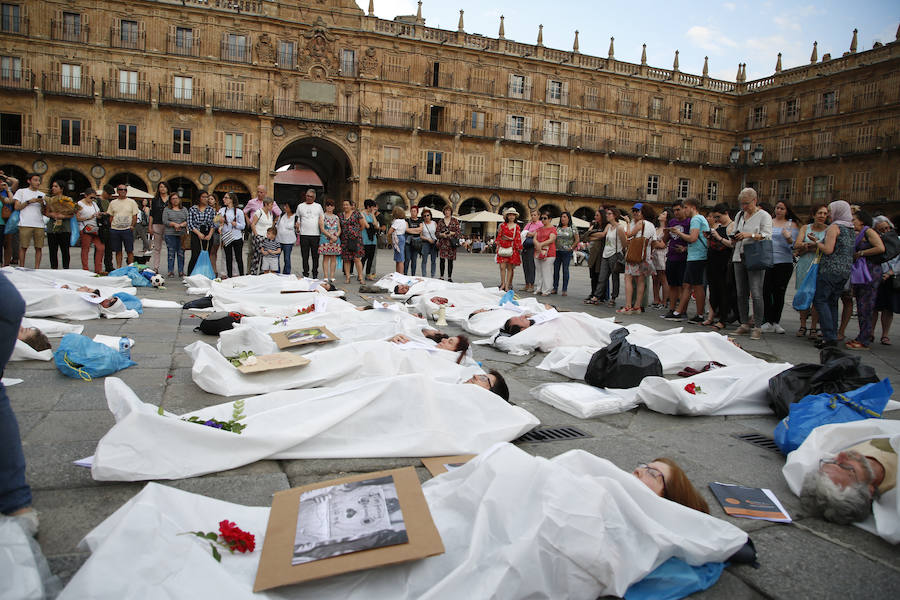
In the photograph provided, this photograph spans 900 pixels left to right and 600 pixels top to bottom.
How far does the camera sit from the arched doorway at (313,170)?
101ft

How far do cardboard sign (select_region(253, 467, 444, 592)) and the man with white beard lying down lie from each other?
3822 mm

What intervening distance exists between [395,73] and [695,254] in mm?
25444

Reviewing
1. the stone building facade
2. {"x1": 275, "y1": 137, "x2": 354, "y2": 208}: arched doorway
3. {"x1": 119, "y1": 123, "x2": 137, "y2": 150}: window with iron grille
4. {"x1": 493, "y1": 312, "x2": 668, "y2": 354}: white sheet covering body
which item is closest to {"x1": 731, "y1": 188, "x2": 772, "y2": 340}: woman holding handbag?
{"x1": 493, "y1": 312, "x2": 668, "y2": 354}: white sheet covering body

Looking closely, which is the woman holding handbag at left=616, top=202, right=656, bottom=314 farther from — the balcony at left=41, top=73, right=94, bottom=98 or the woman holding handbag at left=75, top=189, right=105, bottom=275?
the balcony at left=41, top=73, right=94, bottom=98

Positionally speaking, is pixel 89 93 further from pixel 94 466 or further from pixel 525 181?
pixel 94 466

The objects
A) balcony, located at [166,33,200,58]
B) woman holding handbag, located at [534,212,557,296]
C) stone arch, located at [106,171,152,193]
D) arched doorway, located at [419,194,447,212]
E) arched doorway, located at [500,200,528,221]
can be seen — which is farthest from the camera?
arched doorway, located at [500,200,528,221]

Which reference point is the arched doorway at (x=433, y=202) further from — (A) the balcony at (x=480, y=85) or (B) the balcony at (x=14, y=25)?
(B) the balcony at (x=14, y=25)

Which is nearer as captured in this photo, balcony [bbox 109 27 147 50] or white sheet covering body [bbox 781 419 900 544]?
white sheet covering body [bbox 781 419 900 544]

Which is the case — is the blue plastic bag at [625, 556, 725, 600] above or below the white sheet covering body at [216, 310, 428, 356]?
below

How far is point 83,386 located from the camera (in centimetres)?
379

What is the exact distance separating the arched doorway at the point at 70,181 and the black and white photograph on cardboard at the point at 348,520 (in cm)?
2946

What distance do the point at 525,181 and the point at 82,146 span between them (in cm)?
2207

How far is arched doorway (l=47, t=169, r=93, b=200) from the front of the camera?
2616cm

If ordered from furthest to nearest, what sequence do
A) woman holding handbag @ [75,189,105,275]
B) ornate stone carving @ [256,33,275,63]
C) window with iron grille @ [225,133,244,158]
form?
1. window with iron grille @ [225,133,244,158]
2. ornate stone carving @ [256,33,275,63]
3. woman holding handbag @ [75,189,105,275]
